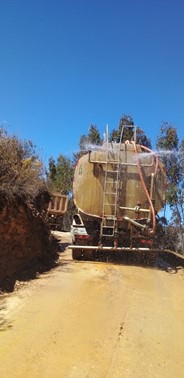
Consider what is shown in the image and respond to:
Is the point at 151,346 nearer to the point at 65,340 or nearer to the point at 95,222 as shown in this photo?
the point at 65,340

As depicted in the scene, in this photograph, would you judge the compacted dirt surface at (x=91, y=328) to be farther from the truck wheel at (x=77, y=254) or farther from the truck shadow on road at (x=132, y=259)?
the truck shadow on road at (x=132, y=259)

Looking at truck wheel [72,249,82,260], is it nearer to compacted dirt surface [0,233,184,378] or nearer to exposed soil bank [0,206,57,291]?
exposed soil bank [0,206,57,291]

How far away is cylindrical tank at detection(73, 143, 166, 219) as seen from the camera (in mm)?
12531

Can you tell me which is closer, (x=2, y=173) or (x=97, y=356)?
(x=97, y=356)

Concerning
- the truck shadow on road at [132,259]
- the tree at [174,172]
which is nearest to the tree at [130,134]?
the tree at [174,172]

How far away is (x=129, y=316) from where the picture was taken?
7.00 meters

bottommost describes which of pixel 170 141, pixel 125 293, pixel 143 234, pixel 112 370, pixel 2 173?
pixel 112 370

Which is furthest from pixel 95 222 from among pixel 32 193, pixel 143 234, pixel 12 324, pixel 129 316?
pixel 12 324

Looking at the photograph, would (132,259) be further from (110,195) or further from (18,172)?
(18,172)

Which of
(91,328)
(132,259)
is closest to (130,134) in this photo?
(132,259)

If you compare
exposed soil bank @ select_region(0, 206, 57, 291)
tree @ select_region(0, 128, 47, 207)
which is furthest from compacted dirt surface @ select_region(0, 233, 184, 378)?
tree @ select_region(0, 128, 47, 207)

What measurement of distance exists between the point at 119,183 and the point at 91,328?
267 inches

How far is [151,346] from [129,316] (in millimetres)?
1327

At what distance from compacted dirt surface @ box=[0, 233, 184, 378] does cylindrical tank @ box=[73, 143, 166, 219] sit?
9.35ft
